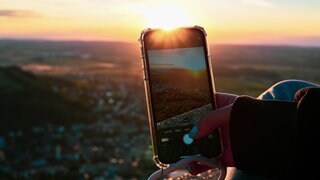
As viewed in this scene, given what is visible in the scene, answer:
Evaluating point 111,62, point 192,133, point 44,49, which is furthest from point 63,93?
point 192,133

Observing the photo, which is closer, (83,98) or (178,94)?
(178,94)

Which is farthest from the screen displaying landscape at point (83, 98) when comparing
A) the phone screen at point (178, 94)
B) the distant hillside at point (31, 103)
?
the phone screen at point (178, 94)

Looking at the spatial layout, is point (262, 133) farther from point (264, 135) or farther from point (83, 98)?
point (83, 98)

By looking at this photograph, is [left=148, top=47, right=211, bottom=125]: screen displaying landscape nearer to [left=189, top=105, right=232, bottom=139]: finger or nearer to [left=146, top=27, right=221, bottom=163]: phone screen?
[left=146, top=27, right=221, bottom=163]: phone screen

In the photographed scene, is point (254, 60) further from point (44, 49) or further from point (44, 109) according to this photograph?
point (44, 49)

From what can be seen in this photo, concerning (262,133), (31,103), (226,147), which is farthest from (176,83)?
(31,103)

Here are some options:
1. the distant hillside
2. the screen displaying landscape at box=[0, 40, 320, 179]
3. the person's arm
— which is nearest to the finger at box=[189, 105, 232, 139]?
the person's arm

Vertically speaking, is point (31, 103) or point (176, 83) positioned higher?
point (176, 83)
